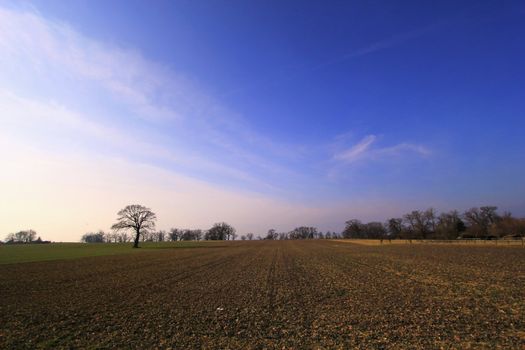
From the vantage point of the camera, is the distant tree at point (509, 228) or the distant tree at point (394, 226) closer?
the distant tree at point (509, 228)

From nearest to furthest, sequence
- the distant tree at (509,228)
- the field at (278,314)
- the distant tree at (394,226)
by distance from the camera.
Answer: the field at (278,314) → the distant tree at (509,228) → the distant tree at (394,226)

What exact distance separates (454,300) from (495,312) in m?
2.61

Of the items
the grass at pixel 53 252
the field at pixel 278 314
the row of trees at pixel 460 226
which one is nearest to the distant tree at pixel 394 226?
the row of trees at pixel 460 226

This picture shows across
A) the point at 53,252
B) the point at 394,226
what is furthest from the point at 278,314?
the point at 394,226

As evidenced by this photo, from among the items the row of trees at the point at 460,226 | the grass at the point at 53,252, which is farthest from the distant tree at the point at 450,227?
the grass at the point at 53,252

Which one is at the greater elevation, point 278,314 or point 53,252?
point 53,252

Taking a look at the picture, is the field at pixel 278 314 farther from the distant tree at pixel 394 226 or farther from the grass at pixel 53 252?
the distant tree at pixel 394 226

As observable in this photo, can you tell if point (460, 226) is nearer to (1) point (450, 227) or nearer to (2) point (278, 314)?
(1) point (450, 227)

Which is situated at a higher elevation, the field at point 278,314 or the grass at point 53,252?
the grass at point 53,252

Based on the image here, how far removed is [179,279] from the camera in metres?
26.7

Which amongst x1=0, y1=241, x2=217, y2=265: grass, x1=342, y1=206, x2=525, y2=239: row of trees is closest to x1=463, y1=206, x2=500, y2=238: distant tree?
x1=342, y1=206, x2=525, y2=239: row of trees

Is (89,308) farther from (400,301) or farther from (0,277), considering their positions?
(0,277)

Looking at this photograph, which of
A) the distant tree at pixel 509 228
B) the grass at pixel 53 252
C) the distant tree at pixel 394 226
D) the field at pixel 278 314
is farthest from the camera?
the distant tree at pixel 394 226

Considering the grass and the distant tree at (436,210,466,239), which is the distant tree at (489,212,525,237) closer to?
the distant tree at (436,210,466,239)
